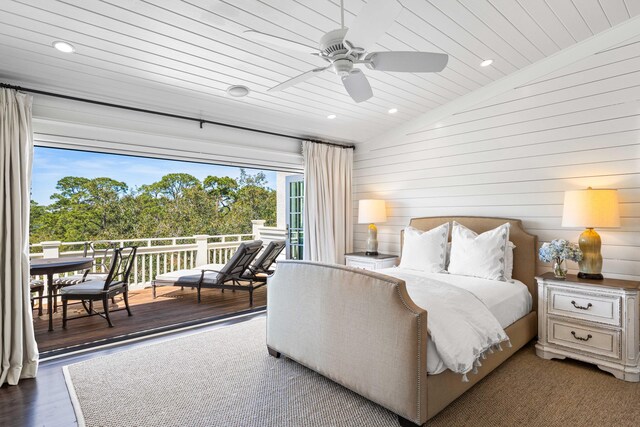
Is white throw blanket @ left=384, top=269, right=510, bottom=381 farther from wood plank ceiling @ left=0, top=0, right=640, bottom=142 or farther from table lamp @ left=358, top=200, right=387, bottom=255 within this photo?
table lamp @ left=358, top=200, right=387, bottom=255

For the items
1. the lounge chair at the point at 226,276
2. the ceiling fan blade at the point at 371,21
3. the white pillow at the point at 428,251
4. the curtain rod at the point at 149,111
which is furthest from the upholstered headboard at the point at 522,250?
the lounge chair at the point at 226,276

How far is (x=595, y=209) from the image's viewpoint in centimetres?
278

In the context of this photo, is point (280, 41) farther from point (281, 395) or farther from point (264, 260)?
point (264, 260)

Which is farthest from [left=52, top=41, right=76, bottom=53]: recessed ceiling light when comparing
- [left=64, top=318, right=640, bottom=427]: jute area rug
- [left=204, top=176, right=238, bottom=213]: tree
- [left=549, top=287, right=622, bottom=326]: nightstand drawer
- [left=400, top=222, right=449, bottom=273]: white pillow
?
[left=204, top=176, right=238, bottom=213]: tree

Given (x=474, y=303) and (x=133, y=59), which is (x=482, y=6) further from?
(x=133, y=59)

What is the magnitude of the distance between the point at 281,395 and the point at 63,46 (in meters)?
2.87

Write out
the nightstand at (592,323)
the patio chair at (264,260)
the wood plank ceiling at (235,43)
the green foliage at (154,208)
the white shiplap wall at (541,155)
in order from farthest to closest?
the green foliage at (154,208) → the patio chair at (264,260) → the white shiplap wall at (541,155) → the nightstand at (592,323) → the wood plank ceiling at (235,43)

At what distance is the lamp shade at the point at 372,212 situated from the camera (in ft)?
15.6

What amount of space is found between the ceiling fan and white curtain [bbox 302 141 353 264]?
2.66m

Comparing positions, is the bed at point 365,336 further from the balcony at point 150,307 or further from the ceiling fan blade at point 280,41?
the balcony at point 150,307

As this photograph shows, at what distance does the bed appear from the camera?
1.91m

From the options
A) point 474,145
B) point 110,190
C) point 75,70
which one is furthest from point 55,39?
point 110,190

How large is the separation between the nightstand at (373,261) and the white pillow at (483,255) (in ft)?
3.65

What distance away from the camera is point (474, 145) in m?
4.05
